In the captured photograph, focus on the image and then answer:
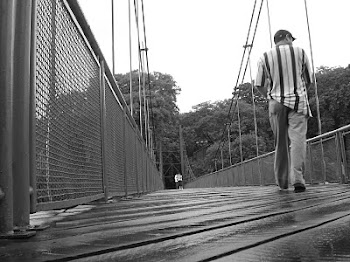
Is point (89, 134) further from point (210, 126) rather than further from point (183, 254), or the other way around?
point (210, 126)

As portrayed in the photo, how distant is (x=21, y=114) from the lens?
1132 mm

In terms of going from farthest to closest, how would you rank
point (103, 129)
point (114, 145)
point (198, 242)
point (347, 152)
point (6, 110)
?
1. point (347, 152)
2. point (114, 145)
3. point (103, 129)
4. point (6, 110)
5. point (198, 242)

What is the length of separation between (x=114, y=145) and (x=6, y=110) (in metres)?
2.20

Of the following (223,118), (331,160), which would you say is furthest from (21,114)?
(223,118)

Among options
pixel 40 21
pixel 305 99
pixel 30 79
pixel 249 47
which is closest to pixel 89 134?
pixel 40 21

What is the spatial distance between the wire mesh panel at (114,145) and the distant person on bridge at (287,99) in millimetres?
1180

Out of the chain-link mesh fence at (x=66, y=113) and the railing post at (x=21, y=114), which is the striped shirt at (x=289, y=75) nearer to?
the chain-link mesh fence at (x=66, y=113)

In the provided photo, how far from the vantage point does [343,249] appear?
707 millimetres

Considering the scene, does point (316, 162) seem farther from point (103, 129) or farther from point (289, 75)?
point (103, 129)

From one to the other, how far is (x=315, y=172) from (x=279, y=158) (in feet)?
8.57

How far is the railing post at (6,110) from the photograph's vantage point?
1.02 m

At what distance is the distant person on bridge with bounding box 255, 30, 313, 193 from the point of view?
11.2 ft

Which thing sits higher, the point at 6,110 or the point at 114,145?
the point at 114,145

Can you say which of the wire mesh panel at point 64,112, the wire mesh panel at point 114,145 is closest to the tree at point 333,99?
the wire mesh panel at point 114,145
